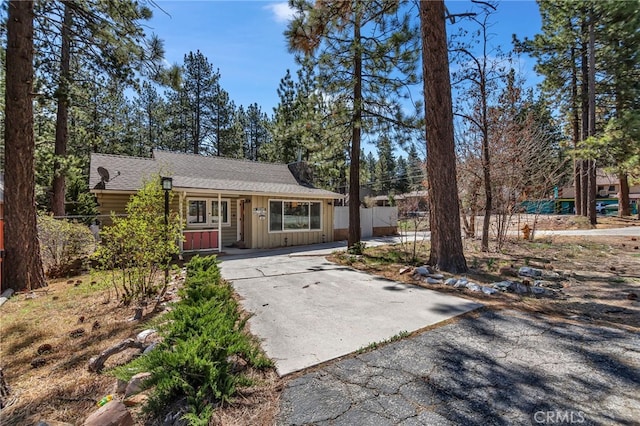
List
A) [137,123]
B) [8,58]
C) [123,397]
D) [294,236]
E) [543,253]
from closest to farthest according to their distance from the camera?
[123,397] → [8,58] → [543,253] → [294,236] → [137,123]

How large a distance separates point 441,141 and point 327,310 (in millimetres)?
4288

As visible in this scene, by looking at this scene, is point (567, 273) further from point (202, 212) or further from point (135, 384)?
point (202, 212)

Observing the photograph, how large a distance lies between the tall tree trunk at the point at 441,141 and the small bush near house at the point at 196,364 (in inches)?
186

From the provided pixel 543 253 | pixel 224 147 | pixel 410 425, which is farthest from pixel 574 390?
pixel 224 147

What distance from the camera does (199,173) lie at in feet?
42.3

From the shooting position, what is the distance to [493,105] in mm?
8508

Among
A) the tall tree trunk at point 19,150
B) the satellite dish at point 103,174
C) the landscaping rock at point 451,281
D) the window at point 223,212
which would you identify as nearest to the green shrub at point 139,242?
the tall tree trunk at point 19,150

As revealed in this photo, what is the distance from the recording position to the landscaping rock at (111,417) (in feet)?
6.41

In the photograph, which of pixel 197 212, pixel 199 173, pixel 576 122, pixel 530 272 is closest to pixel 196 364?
pixel 530 272

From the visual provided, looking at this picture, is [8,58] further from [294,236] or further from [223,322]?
[294,236]

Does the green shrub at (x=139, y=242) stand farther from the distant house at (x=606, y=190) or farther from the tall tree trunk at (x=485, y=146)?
the distant house at (x=606, y=190)

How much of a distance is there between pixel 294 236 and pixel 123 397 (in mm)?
10262

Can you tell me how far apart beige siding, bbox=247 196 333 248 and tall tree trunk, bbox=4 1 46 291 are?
629 centimetres

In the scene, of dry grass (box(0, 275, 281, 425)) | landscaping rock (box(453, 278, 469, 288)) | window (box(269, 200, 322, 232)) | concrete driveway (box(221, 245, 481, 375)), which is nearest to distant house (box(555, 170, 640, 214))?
window (box(269, 200, 322, 232))
